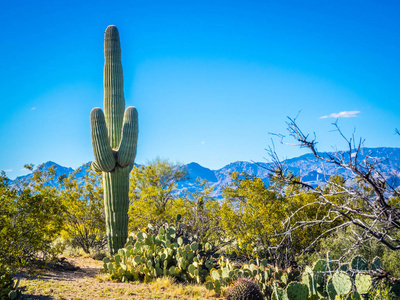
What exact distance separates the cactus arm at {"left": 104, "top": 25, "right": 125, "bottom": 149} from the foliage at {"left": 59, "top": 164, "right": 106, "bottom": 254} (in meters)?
3.74

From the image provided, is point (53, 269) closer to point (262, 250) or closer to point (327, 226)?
point (262, 250)

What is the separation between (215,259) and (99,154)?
4750 mm

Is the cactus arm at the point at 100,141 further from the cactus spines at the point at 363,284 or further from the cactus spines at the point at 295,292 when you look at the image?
the cactus spines at the point at 363,284

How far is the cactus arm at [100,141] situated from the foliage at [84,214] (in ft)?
12.5

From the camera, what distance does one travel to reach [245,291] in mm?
6480

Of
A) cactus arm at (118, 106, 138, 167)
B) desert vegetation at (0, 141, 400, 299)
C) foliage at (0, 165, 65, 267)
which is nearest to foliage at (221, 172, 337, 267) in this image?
desert vegetation at (0, 141, 400, 299)

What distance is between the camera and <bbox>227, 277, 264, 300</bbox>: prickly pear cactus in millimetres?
6461

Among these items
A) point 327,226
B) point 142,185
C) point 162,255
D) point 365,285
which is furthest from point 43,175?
point 365,285

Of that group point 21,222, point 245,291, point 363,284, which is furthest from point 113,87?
point 363,284

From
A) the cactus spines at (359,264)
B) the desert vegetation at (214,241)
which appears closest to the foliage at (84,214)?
the desert vegetation at (214,241)

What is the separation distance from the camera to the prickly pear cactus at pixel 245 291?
6461mm

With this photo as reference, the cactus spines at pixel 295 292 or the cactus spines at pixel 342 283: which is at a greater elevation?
the cactus spines at pixel 342 283

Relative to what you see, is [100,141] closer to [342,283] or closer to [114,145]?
[114,145]

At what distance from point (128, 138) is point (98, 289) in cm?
492
